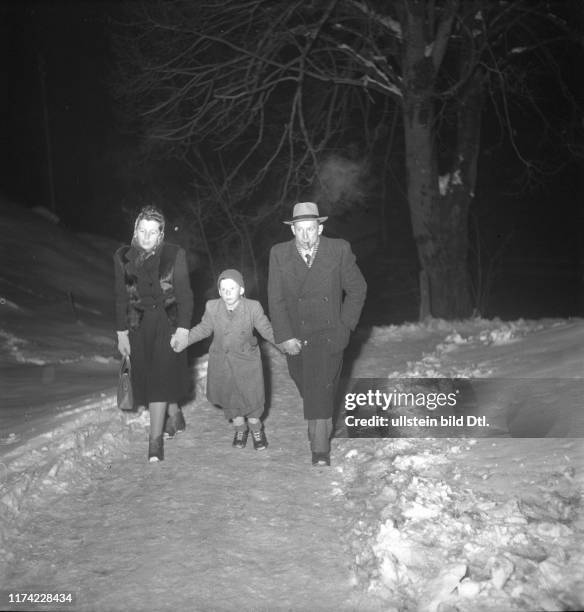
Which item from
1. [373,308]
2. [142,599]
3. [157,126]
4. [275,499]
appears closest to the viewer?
[142,599]

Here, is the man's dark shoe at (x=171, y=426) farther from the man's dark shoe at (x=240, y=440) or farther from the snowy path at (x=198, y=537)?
the man's dark shoe at (x=240, y=440)

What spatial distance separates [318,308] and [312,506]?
150 centimetres

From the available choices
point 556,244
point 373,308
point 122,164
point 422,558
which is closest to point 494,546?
point 422,558

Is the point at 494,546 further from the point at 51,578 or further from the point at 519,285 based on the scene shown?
the point at 519,285

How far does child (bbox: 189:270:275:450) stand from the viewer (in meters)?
6.17

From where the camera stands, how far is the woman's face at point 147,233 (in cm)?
571

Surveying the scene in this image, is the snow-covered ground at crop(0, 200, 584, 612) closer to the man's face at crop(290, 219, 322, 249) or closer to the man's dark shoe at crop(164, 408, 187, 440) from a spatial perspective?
the man's dark shoe at crop(164, 408, 187, 440)

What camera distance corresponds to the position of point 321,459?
5.81 m

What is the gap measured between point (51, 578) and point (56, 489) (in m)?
1.39

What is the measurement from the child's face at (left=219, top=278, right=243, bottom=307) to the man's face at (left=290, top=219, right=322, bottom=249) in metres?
0.79

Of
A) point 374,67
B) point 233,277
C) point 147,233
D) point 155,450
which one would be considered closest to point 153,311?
point 147,233

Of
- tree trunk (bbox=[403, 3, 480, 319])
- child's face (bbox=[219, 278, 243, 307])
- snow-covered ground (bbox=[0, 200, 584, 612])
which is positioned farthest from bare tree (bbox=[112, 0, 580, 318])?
child's face (bbox=[219, 278, 243, 307])

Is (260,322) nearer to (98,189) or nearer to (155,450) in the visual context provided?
(155,450)

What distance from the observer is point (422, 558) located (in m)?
3.87
